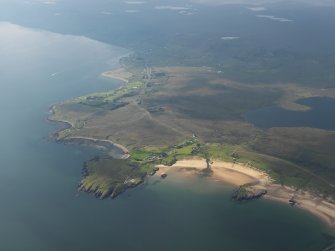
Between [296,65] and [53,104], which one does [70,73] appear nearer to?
[53,104]

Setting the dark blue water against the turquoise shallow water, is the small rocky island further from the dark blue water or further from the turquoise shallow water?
the dark blue water

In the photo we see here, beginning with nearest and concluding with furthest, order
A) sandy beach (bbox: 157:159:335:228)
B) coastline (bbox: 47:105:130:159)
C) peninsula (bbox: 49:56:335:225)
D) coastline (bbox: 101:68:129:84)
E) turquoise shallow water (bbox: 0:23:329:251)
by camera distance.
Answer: turquoise shallow water (bbox: 0:23:329:251), sandy beach (bbox: 157:159:335:228), peninsula (bbox: 49:56:335:225), coastline (bbox: 47:105:130:159), coastline (bbox: 101:68:129:84)

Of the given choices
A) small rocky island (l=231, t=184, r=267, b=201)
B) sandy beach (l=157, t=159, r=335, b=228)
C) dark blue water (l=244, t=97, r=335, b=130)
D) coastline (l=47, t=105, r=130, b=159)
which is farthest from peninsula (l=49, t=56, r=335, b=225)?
dark blue water (l=244, t=97, r=335, b=130)

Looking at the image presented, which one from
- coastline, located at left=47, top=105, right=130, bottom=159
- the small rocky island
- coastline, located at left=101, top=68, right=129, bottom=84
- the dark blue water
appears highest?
the small rocky island

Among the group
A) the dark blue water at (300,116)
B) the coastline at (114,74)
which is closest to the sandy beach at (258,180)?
the dark blue water at (300,116)

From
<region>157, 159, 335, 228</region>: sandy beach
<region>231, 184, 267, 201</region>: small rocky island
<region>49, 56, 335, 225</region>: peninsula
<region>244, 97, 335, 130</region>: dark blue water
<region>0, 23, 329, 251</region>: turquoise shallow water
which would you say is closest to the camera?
<region>0, 23, 329, 251</region>: turquoise shallow water

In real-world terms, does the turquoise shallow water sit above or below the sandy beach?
below
